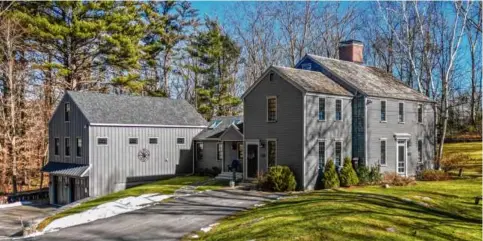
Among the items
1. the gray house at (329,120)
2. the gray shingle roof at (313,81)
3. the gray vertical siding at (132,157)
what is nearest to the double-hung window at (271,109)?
the gray house at (329,120)

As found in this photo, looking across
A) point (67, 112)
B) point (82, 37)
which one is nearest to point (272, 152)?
point (67, 112)

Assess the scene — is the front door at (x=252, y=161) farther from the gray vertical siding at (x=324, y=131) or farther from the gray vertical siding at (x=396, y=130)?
the gray vertical siding at (x=396, y=130)

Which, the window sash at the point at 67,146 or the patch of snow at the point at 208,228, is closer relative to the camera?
the patch of snow at the point at 208,228

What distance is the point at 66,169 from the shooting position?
2983 cm

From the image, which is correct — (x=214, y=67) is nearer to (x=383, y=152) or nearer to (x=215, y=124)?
(x=215, y=124)

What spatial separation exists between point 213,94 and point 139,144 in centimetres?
1801

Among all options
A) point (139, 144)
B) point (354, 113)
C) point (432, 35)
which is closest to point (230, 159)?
point (139, 144)

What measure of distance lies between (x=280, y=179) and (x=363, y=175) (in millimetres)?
5654

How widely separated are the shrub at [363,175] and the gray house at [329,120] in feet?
3.10

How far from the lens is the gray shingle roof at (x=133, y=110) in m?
29.5

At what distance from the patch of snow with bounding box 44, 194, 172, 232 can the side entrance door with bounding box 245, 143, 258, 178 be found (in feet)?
18.6

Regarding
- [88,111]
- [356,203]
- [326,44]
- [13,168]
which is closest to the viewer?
[356,203]

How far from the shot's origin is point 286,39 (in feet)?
159

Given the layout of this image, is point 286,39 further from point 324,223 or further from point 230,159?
point 324,223
